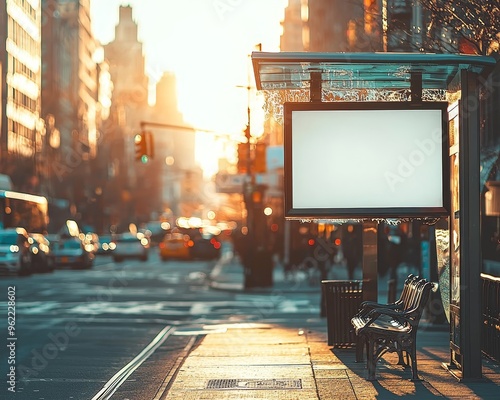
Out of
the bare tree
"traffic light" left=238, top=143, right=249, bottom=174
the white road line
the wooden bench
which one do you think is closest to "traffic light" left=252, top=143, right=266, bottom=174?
"traffic light" left=238, top=143, right=249, bottom=174

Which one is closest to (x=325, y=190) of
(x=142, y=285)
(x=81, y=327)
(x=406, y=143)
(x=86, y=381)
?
(x=406, y=143)

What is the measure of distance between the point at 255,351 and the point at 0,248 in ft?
93.3

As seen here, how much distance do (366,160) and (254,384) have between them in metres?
2.78

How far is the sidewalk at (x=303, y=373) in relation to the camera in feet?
37.4

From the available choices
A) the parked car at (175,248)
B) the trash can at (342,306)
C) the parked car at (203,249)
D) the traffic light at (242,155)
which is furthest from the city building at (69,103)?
the trash can at (342,306)

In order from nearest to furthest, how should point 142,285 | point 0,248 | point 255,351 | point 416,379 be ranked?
point 416,379 < point 255,351 < point 142,285 < point 0,248

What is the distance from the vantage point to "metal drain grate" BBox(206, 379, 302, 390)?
12.0m

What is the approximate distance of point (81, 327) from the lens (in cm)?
2116

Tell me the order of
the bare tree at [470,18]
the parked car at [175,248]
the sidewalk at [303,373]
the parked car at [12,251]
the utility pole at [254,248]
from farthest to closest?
1. the parked car at [175,248]
2. the parked car at [12,251]
3. the utility pole at [254,248]
4. the bare tree at [470,18]
5. the sidewalk at [303,373]

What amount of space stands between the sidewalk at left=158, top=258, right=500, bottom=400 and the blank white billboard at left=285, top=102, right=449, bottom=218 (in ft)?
6.15

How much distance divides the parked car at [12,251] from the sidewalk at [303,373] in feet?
83.8

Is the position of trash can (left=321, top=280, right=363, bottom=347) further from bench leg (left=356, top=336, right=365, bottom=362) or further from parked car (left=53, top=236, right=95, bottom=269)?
parked car (left=53, top=236, right=95, bottom=269)

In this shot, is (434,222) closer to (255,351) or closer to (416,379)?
(416,379)

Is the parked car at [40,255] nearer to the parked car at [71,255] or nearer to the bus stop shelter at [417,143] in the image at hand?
the parked car at [71,255]
